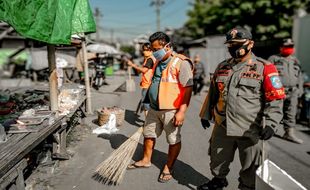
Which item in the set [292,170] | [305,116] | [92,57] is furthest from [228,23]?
[292,170]

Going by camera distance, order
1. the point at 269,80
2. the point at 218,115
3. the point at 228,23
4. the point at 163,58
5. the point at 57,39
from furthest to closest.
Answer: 1. the point at 228,23
2. the point at 163,58
3. the point at 57,39
4. the point at 218,115
5. the point at 269,80

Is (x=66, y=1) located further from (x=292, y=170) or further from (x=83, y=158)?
(x=292, y=170)

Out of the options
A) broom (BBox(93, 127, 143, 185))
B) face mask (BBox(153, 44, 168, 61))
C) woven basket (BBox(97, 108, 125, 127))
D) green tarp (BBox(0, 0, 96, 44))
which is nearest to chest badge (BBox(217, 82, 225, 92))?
face mask (BBox(153, 44, 168, 61))

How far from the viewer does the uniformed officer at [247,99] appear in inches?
120

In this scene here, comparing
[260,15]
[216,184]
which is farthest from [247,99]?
[260,15]

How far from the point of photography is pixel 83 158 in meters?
5.14

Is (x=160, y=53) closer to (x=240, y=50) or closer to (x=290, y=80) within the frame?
(x=240, y=50)

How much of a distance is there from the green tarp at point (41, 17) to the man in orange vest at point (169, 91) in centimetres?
121

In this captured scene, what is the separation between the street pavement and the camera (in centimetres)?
415

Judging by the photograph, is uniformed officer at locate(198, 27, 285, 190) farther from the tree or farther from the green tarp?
the tree

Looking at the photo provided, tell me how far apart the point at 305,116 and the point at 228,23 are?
18900 millimetres

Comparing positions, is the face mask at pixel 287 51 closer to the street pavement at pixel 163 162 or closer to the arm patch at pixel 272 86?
the street pavement at pixel 163 162

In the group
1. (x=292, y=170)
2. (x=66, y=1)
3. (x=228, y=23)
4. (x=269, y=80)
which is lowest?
(x=292, y=170)

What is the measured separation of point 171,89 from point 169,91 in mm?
39
